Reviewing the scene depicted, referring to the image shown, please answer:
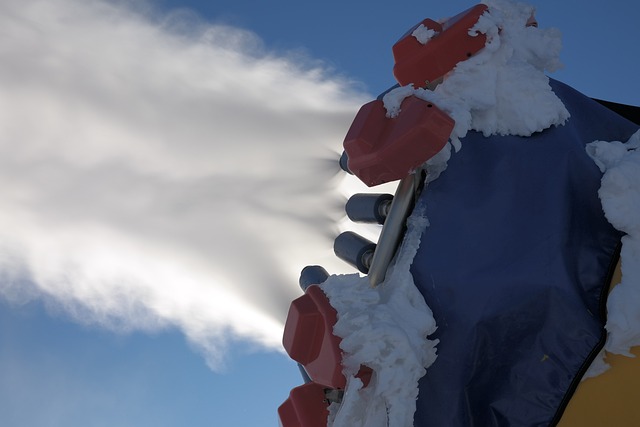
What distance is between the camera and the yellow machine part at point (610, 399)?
1.61m

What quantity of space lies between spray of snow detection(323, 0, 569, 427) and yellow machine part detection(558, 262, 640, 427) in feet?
1.23

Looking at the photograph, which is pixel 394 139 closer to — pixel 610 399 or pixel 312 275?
pixel 312 275

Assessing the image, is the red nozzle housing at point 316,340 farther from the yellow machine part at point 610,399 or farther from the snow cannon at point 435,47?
the snow cannon at point 435,47

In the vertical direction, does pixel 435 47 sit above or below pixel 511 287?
above

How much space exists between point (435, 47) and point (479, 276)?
763 mm

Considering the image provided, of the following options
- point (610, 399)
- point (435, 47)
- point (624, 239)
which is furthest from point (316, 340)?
point (435, 47)

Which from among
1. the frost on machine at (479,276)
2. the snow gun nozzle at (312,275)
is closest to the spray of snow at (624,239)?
the frost on machine at (479,276)

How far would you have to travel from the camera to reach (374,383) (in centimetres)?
165

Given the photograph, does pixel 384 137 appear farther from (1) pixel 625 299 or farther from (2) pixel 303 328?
(1) pixel 625 299

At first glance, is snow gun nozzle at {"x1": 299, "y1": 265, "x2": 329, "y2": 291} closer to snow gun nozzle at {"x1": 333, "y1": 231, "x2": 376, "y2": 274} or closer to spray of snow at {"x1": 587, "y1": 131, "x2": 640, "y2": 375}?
snow gun nozzle at {"x1": 333, "y1": 231, "x2": 376, "y2": 274}

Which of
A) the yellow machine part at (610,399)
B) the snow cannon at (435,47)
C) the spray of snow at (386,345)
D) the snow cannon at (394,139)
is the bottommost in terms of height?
the yellow machine part at (610,399)

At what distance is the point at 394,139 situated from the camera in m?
1.75

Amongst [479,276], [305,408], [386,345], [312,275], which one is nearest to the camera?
[386,345]

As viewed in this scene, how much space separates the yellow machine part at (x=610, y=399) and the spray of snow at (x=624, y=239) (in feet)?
0.07
